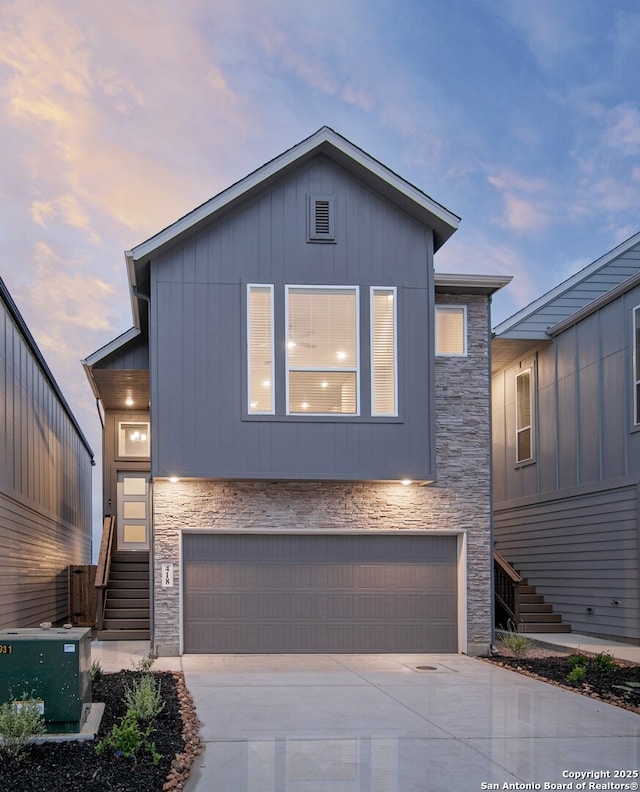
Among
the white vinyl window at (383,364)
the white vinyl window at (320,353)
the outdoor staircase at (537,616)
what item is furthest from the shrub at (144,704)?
the outdoor staircase at (537,616)

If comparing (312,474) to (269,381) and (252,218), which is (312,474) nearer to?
(269,381)

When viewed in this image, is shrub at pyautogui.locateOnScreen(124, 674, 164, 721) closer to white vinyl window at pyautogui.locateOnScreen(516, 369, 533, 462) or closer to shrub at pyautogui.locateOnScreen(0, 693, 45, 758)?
shrub at pyautogui.locateOnScreen(0, 693, 45, 758)

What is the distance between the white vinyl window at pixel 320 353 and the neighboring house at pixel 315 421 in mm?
23

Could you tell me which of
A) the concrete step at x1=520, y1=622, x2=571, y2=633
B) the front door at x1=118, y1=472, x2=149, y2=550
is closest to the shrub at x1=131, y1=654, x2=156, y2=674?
the front door at x1=118, y1=472, x2=149, y2=550

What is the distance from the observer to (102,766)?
6887 mm

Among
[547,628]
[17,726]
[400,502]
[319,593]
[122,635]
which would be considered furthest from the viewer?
[547,628]

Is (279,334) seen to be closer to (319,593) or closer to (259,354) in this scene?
(259,354)

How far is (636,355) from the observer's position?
48.0ft

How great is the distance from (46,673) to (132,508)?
12.4 metres

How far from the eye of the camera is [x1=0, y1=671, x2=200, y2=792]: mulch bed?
6.46 meters

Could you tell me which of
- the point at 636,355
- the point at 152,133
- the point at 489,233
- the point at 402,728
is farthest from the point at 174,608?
the point at 489,233

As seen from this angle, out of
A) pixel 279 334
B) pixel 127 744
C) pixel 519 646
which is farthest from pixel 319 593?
pixel 127 744

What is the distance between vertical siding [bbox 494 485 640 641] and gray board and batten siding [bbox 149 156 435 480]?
12.7ft

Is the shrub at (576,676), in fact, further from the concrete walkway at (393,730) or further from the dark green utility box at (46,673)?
the dark green utility box at (46,673)
